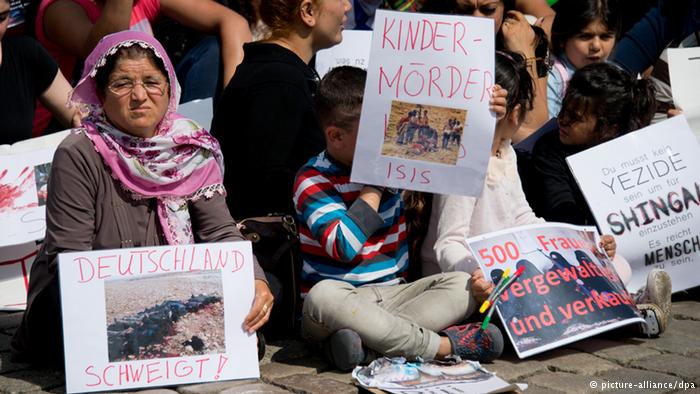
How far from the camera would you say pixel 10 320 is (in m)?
4.98

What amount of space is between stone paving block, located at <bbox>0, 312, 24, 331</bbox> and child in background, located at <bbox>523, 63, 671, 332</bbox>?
94.1 inches

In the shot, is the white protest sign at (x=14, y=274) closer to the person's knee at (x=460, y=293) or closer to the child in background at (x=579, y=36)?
the person's knee at (x=460, y=293)

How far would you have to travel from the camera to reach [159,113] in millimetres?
4164

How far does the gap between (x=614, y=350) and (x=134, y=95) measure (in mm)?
2045

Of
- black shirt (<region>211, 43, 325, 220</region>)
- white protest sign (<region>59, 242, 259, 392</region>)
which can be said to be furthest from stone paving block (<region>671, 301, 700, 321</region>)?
white protest sign (<region>59, 242, 259, 392</region>)

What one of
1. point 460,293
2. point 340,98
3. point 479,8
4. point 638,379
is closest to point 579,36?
point 479,8

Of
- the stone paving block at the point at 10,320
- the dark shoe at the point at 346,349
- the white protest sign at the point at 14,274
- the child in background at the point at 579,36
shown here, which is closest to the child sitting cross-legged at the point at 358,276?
the dark shoe at the point at 346,349

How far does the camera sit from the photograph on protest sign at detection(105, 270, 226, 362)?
3781 millimetres

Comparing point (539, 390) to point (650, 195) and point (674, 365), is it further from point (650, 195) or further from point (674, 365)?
point (650, 195)

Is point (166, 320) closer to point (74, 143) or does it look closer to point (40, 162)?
point (74, 143)

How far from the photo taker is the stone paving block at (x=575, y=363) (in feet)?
13.4

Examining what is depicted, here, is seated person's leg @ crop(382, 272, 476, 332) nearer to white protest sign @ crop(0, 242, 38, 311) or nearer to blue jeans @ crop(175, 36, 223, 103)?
white protest sign @ crop(0, 242, 38, 311)

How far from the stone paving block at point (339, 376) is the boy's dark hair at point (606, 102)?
73.0 inches

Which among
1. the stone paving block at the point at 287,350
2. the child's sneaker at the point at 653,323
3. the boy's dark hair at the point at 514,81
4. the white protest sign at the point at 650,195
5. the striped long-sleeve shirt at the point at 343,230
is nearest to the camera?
the striped long-sleeve shirt at the point at 343,230
